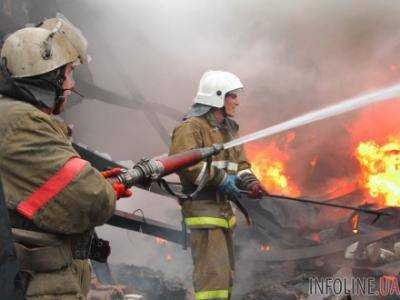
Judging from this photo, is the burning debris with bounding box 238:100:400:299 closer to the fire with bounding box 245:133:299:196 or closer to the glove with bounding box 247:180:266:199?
the fire with bounding box 245:133:299:196

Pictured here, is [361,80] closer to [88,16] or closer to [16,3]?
[88,16]

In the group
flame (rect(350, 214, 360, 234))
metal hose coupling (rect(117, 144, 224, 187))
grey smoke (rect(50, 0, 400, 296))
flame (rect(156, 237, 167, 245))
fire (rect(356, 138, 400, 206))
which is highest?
grey smoke (rect(50, 0, 400, 296))

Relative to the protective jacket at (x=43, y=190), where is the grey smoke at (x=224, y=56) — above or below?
above

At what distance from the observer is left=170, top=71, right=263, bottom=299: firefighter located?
12.8 feet

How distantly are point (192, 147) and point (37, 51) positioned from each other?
224 centimetres

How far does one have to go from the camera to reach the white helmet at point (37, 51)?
196 cm

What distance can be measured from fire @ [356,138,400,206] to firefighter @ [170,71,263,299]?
4100 millimetres

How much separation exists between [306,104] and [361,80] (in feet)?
3.93

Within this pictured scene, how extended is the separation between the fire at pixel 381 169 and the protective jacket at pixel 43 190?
6.64 metres

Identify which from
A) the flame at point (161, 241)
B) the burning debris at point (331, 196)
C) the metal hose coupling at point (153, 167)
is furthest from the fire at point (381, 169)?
the metal hose coupling at point (153, 167)

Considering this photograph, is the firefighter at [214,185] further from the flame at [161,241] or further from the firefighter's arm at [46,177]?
the flame at [161,241]

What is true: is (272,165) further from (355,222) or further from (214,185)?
(214,185)

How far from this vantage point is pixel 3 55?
2.00 meters

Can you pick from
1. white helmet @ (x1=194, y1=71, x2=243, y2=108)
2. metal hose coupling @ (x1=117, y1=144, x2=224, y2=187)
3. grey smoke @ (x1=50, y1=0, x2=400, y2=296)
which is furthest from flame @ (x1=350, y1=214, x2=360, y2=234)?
metal hose coupling @ (x1=117, y1=144, x2=224, y2=187)
